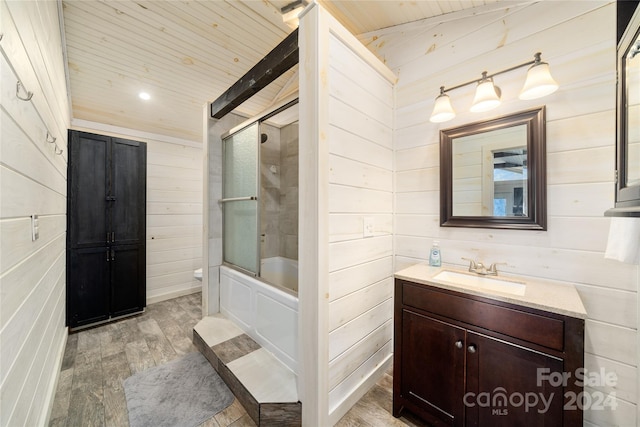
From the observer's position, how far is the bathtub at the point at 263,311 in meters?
1.69

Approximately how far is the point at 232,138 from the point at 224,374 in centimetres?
214

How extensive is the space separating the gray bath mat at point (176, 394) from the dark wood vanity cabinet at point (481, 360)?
1.25 m

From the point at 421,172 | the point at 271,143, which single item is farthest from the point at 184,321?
the point at 421,172

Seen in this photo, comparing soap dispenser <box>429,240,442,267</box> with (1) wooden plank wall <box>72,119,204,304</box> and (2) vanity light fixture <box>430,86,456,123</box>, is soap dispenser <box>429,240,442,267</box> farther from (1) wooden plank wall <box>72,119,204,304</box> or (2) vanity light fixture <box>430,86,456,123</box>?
(1) wooden plank wall <box>72,119,204,304</box>

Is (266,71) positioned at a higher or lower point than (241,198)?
higher

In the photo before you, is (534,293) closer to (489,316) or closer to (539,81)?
(489,316)

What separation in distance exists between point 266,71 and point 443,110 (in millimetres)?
1302

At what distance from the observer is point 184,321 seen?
282cm

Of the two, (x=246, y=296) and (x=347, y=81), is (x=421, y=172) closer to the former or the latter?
(x=347, y=81)

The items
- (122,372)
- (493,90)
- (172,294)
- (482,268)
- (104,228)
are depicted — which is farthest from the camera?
(172,294)

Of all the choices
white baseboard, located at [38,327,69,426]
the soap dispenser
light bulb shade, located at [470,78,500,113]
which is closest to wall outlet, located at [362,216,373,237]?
the soap dispenser

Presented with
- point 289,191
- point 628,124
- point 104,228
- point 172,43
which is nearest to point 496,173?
point 628,124

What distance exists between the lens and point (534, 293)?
47.4 inches

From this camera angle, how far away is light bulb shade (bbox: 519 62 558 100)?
125cm
